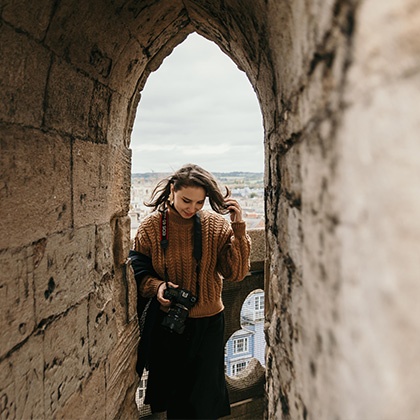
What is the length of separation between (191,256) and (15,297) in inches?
41.0

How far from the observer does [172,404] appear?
2086mm

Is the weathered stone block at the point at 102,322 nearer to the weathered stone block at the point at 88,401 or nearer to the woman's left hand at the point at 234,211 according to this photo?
the weathered stone block at the point at 88,401

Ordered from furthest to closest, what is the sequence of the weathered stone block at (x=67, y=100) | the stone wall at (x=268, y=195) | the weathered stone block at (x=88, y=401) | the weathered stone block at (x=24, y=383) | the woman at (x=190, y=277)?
the woman at (x=190, y=277), the weathered stone block at (x=88, y=401), the weathered stone block at (x=67, y=100), the weathered stone block at (x=24, y=383), the stone wall at (x=268, y=195)

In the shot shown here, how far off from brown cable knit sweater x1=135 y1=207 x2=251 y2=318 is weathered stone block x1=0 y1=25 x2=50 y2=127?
0.99 m

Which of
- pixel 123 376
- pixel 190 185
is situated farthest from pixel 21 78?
pixel 123 376

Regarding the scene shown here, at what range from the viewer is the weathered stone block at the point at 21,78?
98cm

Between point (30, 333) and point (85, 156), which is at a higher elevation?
point (85, 156)

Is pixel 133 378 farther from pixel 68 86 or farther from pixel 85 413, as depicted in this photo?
pixel 68 86

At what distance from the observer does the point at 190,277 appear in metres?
2.03

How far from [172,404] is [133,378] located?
252 mm

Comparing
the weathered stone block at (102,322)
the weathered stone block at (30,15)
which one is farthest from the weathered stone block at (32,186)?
the weathered stone block at (102,322)

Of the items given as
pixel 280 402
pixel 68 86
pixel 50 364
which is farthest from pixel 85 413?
pixel 68 86

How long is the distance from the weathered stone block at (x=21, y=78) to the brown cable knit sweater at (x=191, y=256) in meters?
0.99

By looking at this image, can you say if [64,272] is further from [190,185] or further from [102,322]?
[190,185]
